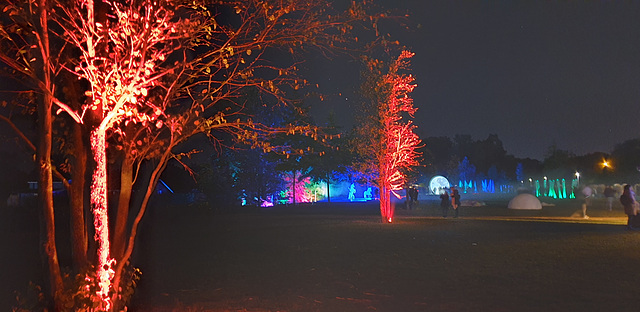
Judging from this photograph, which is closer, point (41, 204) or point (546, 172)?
point (41, 204)

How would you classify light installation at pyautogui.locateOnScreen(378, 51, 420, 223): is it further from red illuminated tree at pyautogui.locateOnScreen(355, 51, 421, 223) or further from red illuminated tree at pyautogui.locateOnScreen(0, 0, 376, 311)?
red illuminated tree at pyautogui.locateOnScreen(0, 0, 376, 311)

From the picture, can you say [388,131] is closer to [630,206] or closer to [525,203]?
[630,206]

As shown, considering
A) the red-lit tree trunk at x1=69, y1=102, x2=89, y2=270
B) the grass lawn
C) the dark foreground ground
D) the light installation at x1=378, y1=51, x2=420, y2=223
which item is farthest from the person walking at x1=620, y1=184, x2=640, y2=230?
the red-lit tree trunk at x1=69, y1=102, x2=89, y2=270

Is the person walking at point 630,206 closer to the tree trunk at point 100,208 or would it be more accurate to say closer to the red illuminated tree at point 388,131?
the red illuminated tree at point 388,131

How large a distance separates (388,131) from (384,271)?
51.5ft

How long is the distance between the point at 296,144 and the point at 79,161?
47.3m

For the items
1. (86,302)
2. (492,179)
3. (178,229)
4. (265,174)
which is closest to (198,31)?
(86,302)

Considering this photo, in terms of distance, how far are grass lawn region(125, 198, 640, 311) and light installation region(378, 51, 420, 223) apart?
6.91 meters

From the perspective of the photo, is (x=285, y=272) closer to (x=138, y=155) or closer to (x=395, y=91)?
(x=138, y=155)

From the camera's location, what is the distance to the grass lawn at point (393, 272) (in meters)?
Result: 8.51

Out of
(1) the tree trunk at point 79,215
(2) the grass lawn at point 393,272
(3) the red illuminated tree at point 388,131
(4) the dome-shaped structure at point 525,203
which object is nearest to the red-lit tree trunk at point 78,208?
(1) the tree trunk at point 79,215

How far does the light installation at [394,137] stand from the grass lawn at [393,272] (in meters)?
6.91

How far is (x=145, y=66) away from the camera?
20.3ft

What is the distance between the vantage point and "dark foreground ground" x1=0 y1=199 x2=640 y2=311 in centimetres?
853
